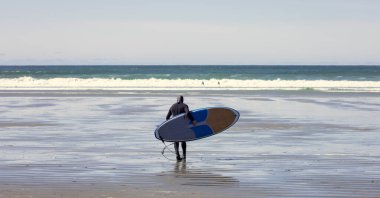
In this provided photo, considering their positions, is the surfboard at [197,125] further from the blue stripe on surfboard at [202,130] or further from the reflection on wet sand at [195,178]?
the reflection on wet sand at [195,178]

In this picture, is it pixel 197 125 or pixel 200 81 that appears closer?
pixel 197 125

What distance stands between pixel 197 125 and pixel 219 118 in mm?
826

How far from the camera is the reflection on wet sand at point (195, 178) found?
506 inches

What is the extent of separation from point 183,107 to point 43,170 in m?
3.69

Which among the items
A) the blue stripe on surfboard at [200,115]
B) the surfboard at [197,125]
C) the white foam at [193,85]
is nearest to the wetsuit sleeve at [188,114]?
the surfboard at [197,125]

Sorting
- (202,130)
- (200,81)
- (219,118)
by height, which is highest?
(219,118)

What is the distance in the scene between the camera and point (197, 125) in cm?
1698

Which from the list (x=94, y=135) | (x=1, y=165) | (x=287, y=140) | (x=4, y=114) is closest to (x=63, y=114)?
(x=4, y=114)

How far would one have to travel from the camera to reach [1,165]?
48.6 feet

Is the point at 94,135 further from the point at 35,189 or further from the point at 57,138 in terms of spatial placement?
the point at 35,189

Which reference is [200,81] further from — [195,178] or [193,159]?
[195,178]

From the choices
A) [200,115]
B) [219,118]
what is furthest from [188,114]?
[219,118]

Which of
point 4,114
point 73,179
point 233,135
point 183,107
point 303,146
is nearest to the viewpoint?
point 73,179

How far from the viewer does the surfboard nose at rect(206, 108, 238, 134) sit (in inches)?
682
